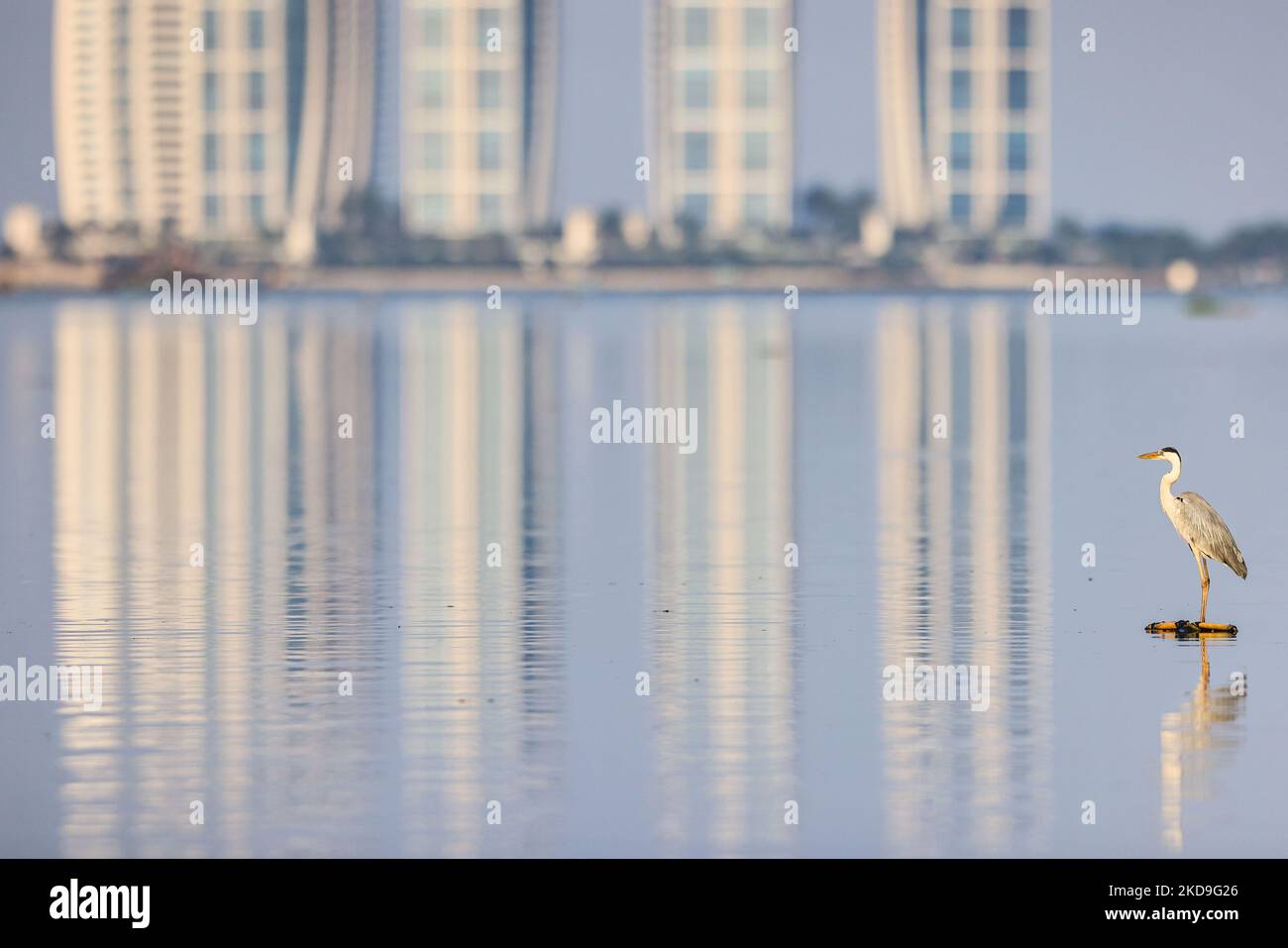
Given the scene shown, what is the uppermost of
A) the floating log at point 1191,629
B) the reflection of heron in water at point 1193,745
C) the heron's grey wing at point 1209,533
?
the heron's grey wing at point 1209,533

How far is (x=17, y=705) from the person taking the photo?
676 inches

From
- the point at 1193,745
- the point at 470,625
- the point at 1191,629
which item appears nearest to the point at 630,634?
the point at 470,625

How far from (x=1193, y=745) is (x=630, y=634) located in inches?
217

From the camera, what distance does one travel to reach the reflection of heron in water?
1400 centimetres

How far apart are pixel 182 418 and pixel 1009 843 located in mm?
34194

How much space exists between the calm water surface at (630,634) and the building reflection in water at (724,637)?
0.17 feet

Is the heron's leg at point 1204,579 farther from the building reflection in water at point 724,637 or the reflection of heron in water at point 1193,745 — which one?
the building reflection in water at point 724,637

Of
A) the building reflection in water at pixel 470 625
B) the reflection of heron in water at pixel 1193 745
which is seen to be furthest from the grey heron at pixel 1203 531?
the reflection of heron in water at pixel 1193 745

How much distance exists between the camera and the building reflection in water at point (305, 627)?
551 inches

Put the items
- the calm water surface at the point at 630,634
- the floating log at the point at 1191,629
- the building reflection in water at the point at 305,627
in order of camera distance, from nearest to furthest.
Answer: the calm water surface at the point at 630,634 < the building reflection in water at the point at 305,627 < the floating log at the point at 1191,629

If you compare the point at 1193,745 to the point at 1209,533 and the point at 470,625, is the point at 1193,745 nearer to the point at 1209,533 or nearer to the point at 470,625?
the point at 1209,533

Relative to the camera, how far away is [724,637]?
1978 centimetres
